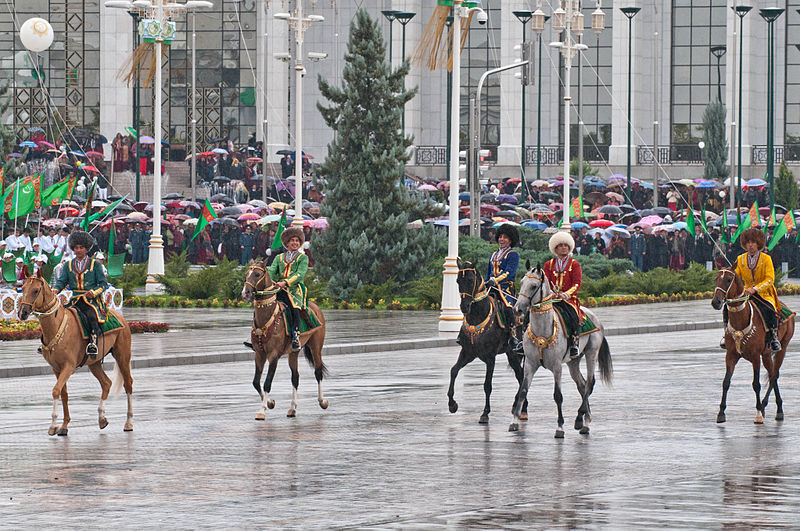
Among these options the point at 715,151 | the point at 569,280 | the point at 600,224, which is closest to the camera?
the point at 569,280

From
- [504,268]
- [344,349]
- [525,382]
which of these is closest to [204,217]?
[344,349]

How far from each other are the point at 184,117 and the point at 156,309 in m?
58.5

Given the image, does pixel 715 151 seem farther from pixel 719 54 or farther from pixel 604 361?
pixel 604 361

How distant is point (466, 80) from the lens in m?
94.1

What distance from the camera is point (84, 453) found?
13.5 m

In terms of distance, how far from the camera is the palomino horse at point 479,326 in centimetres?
1597

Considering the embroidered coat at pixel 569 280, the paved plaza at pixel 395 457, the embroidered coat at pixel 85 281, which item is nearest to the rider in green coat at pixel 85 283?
the embroidered coat at pixel 85 281

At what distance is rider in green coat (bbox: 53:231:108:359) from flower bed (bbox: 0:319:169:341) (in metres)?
10.6

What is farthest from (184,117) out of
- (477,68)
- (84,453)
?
(84,453)

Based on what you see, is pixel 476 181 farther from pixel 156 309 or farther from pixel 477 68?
pixel 477 68

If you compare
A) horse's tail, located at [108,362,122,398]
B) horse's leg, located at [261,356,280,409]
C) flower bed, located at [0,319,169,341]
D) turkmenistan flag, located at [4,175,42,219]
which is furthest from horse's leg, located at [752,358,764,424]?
turkmenistan flag, located at [4,175,42,219]

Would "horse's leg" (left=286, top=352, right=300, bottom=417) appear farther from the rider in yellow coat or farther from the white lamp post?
the white lamp post

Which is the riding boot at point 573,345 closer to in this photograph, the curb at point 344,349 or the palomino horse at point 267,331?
the palomino horse at point 267,331

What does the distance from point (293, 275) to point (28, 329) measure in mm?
11585
